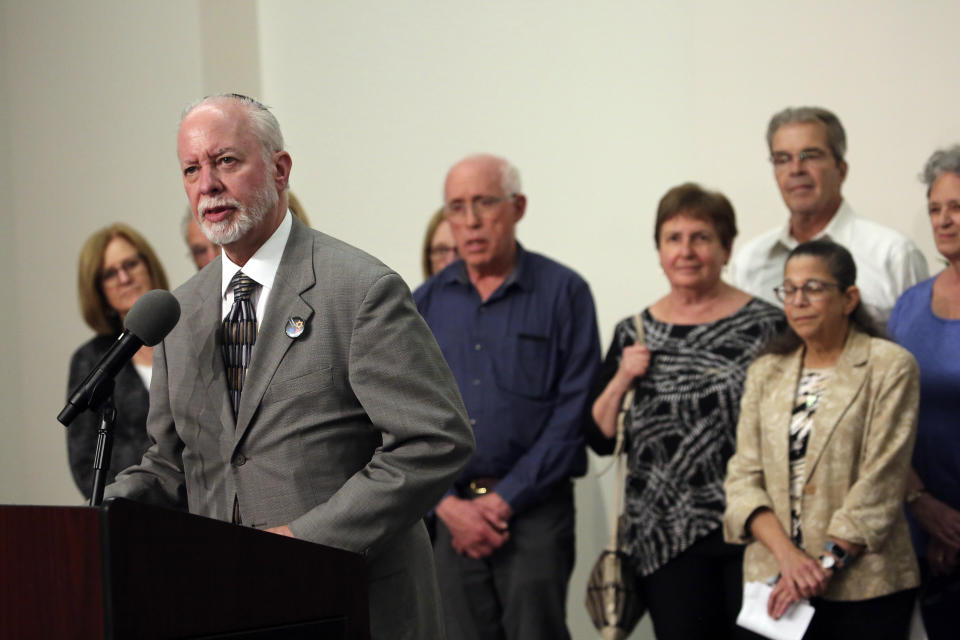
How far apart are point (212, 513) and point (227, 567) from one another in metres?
0.51

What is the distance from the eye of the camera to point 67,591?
123 cm

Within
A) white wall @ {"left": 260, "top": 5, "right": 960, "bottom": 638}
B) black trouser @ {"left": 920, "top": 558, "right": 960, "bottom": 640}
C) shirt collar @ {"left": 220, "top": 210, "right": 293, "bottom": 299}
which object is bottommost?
black trouser @ {"left": 920, "top": 558, "right": 960, "bottom": 640}

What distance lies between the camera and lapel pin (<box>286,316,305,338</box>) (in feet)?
6.21

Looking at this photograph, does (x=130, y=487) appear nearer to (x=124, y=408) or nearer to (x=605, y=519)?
(x=124, y=408)

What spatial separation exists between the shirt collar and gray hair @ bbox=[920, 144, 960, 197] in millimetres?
2149

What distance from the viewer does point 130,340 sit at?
170cm

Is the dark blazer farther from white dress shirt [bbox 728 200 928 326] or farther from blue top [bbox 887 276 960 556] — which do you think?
blue top [bbox 887 276 960 556]

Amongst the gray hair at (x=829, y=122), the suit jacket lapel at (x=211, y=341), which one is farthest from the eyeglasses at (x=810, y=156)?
the suit jacket lapel at (x=211, y=341)

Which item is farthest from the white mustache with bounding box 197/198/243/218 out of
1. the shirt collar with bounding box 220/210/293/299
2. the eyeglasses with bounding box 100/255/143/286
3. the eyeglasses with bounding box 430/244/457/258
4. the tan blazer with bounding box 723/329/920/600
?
the eyeglasses with bounding box 430/244/457/258

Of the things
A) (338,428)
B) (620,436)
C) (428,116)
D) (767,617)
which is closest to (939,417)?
(767,617)

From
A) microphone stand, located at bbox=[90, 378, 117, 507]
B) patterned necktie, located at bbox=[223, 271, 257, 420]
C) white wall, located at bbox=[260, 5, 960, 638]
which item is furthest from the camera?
white wall, located at bbox=[260, 5, 960, 638]

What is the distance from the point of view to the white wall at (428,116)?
4512 mm

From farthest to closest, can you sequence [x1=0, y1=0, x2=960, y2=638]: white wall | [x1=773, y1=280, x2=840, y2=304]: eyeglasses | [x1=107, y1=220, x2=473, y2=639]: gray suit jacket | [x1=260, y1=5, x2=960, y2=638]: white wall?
1. [x1=0, y1=0, x2=960, y2=638]: white wall
2. [x1=260, y1=5, x2=960, y2=638]: white wall
3. [x1=773, y1=280, x2=840, y2=304]: eyeglasses
4. [x1=107, y1=220, x2=473, y2=639]: gray suit jacket

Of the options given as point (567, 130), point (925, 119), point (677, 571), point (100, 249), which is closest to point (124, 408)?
point (100, 249)
